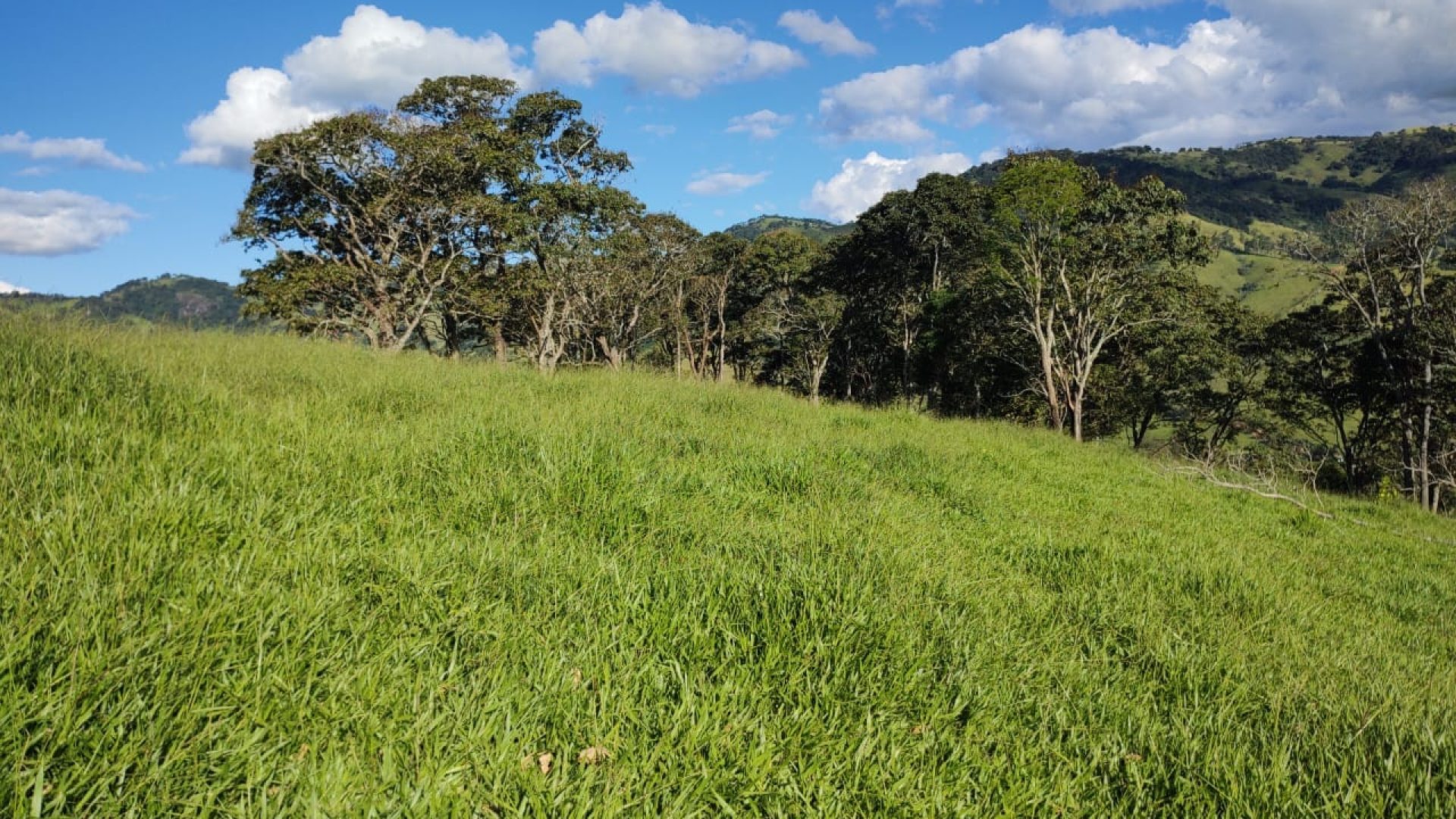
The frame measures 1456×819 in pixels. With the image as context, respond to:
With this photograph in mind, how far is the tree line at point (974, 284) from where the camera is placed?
69.6 ft

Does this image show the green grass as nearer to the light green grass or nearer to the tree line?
the tree line

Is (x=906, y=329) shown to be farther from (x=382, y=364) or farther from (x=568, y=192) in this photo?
(x=382, y=364)

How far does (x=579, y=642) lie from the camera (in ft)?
8.30

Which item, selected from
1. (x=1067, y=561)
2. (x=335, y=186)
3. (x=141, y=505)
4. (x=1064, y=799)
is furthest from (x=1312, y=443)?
(x=335, y=186)

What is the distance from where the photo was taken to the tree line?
21.2 m

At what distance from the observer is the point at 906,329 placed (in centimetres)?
3778

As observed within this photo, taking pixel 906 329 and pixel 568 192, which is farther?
pixel 906 329

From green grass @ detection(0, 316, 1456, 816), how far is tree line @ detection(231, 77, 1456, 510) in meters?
9.36

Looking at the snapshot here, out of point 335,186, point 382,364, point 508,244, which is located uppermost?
point 335,186

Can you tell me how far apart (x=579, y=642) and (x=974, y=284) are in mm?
30175

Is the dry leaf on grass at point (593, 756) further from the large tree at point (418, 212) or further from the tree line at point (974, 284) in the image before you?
the large tree at point (418, 212)

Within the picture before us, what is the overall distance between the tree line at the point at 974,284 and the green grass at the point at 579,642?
30.7 feet

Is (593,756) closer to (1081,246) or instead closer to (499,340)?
(1081,246)

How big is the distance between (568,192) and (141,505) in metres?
26.6
